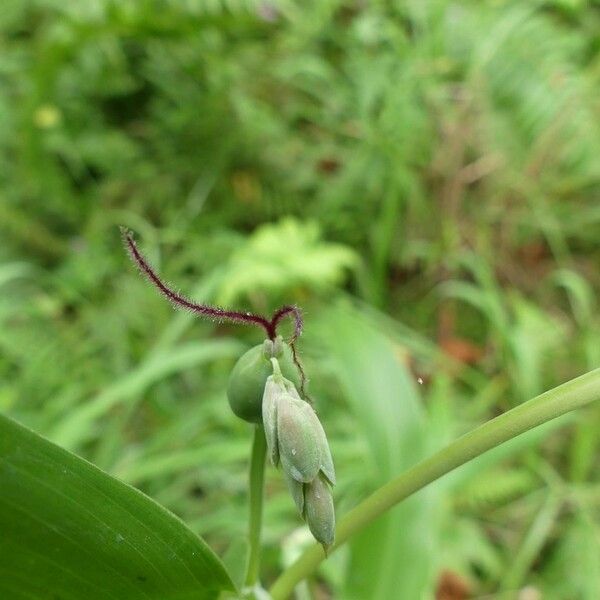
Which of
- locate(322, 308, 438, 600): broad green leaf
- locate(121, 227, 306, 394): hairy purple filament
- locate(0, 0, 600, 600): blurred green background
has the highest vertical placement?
locate(121, 227, 306, 394): hairy purple filament

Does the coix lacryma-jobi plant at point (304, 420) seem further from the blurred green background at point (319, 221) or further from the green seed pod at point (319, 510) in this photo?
the blurred green background at point (319, 221)

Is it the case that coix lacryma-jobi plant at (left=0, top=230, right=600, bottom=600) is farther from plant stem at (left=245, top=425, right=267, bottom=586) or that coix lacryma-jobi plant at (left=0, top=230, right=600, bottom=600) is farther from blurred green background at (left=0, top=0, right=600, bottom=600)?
blurred green background at (left=0, top=0, right=600, bottom=600)

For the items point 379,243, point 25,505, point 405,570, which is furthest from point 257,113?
point 25,505

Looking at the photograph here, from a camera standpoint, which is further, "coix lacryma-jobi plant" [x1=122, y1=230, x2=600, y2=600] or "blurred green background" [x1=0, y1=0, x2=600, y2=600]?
"blurred green background" [x1=0, y1=0, x2=600, y2=600]

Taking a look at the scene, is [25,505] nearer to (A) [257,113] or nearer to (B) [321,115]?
(A) [257,113]

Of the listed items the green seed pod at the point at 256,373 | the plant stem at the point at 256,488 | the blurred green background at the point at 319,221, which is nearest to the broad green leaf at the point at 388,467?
the blurred green background at the point at 319,221

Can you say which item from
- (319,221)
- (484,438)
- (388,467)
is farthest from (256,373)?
(319,221)

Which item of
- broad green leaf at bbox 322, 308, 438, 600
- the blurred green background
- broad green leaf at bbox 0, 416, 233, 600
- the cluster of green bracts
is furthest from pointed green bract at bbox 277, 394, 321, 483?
the blurred green background
